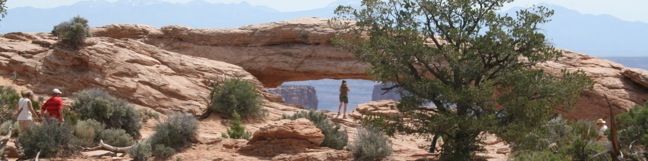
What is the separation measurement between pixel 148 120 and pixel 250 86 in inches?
158

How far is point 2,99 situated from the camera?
21.6m

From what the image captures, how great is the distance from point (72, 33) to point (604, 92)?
17483 mm

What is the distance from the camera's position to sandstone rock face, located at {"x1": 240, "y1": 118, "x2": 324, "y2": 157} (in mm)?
19016

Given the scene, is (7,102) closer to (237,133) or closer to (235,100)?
(237,133)

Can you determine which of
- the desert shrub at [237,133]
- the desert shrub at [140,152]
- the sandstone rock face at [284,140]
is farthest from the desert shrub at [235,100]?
the desert shrub at [140,152]

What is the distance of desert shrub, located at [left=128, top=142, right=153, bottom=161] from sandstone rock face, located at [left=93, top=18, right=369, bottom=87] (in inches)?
624

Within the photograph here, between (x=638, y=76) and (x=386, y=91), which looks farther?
(x=638, y=76)

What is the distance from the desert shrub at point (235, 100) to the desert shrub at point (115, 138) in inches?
224

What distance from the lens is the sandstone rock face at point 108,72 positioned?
25469 mm

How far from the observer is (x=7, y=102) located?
22.1m

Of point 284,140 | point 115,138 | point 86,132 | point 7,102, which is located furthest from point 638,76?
point 7,102

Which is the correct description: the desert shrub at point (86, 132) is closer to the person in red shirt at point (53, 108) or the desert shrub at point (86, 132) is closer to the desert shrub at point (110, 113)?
the person in red shirt at point (53, 108)

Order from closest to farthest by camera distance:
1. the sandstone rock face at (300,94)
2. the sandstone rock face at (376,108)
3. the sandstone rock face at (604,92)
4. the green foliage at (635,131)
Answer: the green foliage at (635,131) → the sandstone rock face at (604,92) → the sandstone rock face at (376,108) → the sandstone rock face at (300,94)

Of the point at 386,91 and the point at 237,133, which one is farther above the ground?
the point at 386,91
